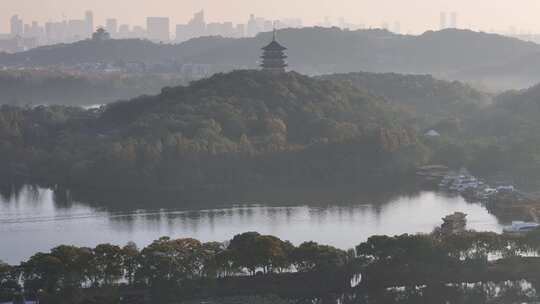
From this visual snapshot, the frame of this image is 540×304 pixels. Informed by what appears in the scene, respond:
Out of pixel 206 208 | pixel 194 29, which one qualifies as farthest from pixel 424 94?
pixel 194 29

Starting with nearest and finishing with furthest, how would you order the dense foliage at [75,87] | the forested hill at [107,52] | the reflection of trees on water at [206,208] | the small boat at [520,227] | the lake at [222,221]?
the small boat at [520,227] → the lake at [222,221] → the reflection of trees on water at [206,208] → the dense foliage at [75,87] → the forested hill at [107,52]

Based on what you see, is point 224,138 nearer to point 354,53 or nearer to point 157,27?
point 354,53

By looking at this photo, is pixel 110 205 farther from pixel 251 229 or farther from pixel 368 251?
pixel 368 251

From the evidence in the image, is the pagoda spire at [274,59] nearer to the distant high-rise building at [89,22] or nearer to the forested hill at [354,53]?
the forested hill at [354,53]

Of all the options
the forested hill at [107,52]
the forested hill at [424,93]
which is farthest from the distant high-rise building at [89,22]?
the forested hill at [424,93]

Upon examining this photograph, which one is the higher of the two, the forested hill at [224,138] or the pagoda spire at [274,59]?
the pagoda spire at [274,59]

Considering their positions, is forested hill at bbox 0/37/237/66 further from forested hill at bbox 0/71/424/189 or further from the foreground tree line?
the foreground tree line

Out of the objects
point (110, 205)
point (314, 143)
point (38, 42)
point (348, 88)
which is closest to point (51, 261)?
point (110, 205)
